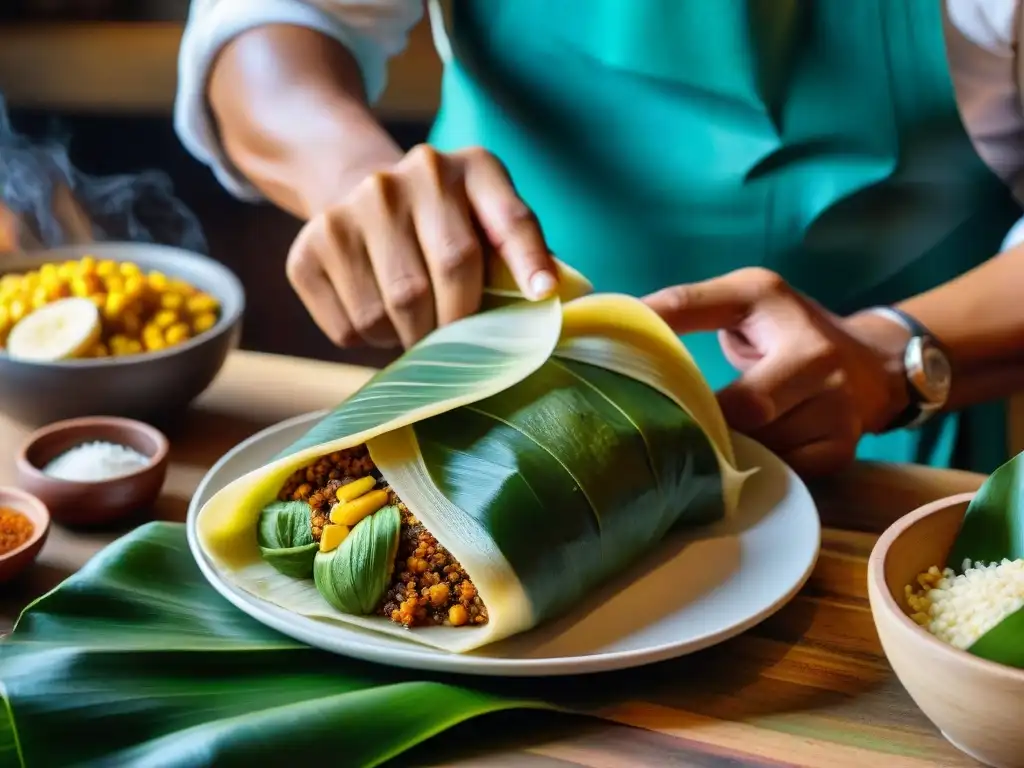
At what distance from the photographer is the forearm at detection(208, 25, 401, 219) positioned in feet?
4.23

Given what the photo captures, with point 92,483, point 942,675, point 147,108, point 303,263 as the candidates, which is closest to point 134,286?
point 303,263

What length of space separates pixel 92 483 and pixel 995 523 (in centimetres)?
69

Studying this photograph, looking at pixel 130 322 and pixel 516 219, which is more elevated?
pixel 516 219

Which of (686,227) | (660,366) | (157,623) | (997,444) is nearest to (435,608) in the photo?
(157,623)

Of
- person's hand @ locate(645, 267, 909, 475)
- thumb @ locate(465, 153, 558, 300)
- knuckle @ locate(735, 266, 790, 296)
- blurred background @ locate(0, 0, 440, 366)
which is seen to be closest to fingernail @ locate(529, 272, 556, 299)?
thumb @ locate(465, 153, 558, 300)

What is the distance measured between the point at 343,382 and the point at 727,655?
61 cm

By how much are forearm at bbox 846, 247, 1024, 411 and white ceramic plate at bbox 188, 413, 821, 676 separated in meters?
0.35

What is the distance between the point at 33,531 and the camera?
899 mm

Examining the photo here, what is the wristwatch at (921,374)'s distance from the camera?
1174 mm

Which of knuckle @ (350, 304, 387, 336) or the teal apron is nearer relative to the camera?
knuckle @ (350, 304, 387, 336)

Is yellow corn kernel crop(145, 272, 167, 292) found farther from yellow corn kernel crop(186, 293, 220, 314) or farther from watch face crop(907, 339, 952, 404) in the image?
watch face crop(907, 339, 952, 404)

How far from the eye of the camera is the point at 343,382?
1285mm

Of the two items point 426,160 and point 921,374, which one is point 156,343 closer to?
point 426,160

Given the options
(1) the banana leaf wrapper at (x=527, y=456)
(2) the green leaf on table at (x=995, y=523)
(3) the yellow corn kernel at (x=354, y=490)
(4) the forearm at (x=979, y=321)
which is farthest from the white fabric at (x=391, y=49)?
(3) the yellow corn kernel at (x=354, y=490)
